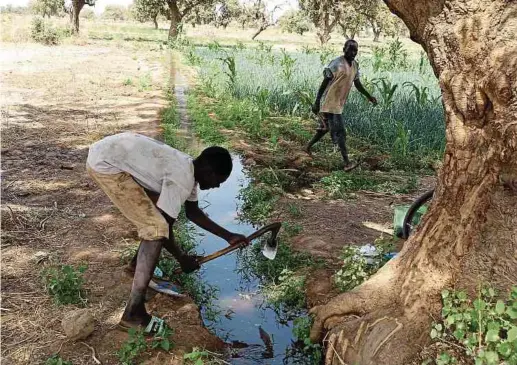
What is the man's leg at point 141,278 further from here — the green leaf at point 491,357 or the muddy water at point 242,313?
the green leaf at point 491,357

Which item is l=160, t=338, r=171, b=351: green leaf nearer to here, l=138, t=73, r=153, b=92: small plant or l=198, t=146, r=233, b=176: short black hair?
l=198, t=146, r=233, b=176: short black hair

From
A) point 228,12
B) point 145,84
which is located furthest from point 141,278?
point 228,12

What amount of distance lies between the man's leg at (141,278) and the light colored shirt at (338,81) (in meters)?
4.18

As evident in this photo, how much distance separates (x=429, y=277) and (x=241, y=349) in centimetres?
125

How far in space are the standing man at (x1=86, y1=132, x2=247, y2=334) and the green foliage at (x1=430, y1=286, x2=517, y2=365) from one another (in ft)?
4.50

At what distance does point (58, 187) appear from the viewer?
5.39m

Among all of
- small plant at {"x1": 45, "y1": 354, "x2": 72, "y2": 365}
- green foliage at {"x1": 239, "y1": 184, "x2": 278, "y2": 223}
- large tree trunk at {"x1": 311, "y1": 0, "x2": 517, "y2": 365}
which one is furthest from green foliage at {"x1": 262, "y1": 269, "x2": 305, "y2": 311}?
small plant at {"x1": 45, "y1": 354, "x2": 72, "y2": 365}

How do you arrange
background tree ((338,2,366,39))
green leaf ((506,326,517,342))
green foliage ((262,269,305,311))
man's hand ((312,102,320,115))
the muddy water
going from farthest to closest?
1. background tree ((338,2,366,39))
2. man's hand ((312,102,320,115))
3. green foliage ((262,269,305,311))
4. the muddy water
5. green leaf ((506,326,517,342))

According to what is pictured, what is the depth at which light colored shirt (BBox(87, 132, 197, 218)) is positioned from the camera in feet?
9.38

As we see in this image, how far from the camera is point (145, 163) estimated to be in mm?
2896

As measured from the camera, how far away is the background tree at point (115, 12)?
9894cm

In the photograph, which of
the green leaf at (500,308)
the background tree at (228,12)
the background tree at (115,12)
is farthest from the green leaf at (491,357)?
the background tree at (115,12)

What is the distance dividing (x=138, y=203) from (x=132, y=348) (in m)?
0.80

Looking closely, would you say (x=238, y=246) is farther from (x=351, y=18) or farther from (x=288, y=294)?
(x=351, y=18)
